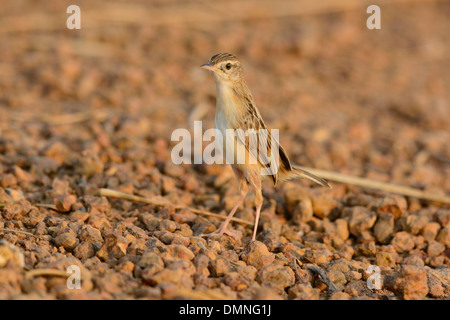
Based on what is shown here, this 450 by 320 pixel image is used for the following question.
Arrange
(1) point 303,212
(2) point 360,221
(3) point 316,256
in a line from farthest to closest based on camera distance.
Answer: (1) point 303,212
(2) point 360,221
(3) point 316,256

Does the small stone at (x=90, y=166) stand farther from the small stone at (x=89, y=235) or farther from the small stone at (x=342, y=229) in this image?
the small stone at (x=342, y=229)

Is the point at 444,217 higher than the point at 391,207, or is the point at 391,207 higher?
the point at 391,207

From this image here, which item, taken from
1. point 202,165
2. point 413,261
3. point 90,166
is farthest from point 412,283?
point 90,166

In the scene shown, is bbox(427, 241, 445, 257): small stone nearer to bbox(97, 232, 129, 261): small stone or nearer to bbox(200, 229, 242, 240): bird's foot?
bbox(200, 229, 242, 240): bird's foot

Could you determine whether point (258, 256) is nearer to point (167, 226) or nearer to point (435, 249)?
point (167, 226)

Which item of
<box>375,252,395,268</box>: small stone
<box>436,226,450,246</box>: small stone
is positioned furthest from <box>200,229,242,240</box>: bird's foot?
<box>436,226,450,246</box>: small stone

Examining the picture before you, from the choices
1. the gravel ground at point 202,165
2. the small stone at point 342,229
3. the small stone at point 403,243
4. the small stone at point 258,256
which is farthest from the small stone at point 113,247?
the small stone at point 403,243
